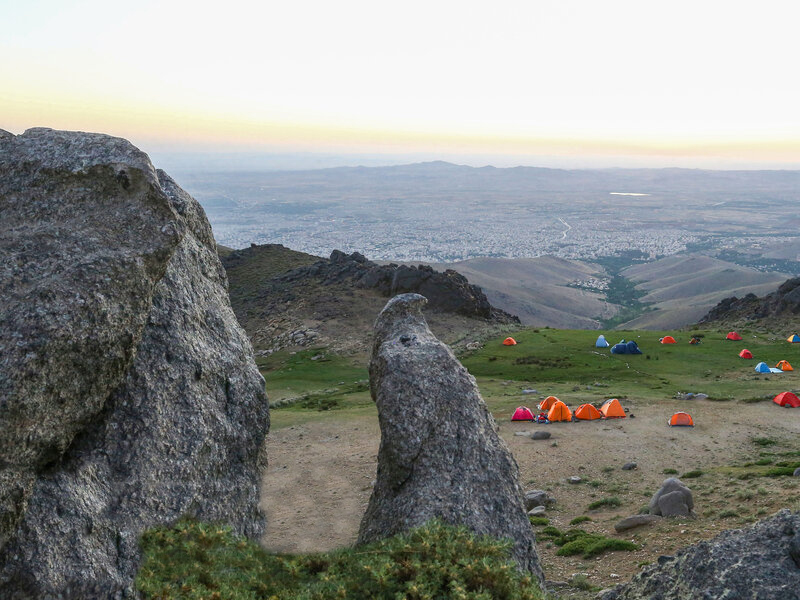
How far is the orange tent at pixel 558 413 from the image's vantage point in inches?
1596

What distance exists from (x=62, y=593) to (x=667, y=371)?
5714 cm

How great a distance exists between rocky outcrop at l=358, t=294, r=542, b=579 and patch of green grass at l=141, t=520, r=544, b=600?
1.61 metres

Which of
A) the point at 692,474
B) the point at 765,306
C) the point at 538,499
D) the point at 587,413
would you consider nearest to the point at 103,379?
the point at 538,499

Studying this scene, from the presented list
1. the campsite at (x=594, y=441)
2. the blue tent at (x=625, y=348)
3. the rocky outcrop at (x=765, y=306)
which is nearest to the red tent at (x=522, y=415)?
the campsite at (x=594, y=441)

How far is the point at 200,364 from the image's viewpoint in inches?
559

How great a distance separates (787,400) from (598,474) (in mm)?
19899

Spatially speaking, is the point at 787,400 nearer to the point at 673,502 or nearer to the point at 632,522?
the point at 673,502

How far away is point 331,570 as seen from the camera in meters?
12.0

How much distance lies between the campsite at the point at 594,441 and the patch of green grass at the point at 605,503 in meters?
0.08

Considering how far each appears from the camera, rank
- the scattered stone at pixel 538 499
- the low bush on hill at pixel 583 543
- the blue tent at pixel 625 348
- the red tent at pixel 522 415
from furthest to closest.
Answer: the blue tent at pixel 625 348 → the red tent at pixel 522 415 → the scattered stone at pixel 538 499 → the low bush on hill at pixel 583 543

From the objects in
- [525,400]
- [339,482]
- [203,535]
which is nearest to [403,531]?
[203,535]

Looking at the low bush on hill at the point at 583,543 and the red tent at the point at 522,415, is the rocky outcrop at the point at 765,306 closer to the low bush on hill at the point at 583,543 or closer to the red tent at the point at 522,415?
the red tent at the point at 522,415

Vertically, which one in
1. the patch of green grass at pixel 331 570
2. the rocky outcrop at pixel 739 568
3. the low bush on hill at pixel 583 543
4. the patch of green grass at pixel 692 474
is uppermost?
the rocky outcrop at pixel 739 568

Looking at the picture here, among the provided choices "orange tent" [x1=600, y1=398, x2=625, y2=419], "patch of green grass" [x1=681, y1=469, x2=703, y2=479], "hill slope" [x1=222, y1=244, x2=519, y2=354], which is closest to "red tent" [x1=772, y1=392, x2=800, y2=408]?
"orange tent" [x1=600, y1=398, x2=625, y2=419]
